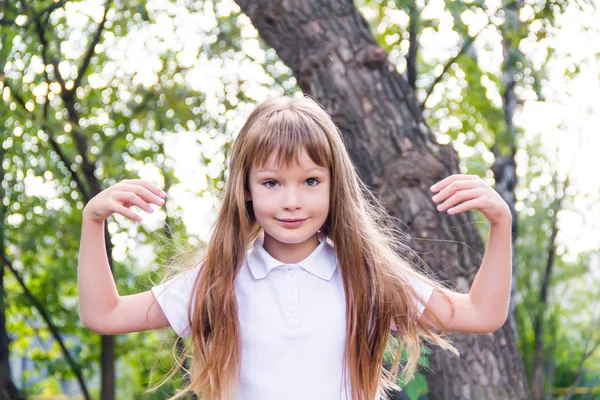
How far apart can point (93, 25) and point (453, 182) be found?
169 inches

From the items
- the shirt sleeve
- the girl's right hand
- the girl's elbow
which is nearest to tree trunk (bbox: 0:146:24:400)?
the girl's right hand

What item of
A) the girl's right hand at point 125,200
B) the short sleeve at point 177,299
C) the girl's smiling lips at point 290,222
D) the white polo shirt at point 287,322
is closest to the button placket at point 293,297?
the white polo shirt at point 287,322

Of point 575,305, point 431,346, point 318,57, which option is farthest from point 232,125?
point 575,305

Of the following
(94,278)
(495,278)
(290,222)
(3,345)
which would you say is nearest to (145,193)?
(94,278)

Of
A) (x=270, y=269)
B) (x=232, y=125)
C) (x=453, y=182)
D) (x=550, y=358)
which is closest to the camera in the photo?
(x=453, y=182)

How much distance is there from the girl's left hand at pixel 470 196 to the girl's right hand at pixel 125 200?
0.67 metres

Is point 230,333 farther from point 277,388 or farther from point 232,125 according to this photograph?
point 232,125

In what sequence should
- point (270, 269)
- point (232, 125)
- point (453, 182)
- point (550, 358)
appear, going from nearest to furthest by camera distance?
point (453, 182) < point (270, 269) < point (232, 125) < point (550, 358)

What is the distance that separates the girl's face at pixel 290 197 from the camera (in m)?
2.04

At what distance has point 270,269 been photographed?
2139mm

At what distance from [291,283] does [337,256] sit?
17 centimetres

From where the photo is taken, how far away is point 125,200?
196cm

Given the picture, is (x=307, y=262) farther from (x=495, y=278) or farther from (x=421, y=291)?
(x=495, y=278)

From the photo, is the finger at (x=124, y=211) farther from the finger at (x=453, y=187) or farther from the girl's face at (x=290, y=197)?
the finger at (x=453, y=187)
